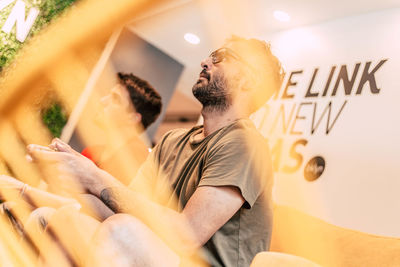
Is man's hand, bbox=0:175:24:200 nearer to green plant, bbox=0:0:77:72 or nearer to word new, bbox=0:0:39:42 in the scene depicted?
green plant, bbox=0:0:77:72

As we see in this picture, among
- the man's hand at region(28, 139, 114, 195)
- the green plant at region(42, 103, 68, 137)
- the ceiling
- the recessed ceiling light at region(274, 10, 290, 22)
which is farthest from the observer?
the green plant at region(42, 103, 68, 137)

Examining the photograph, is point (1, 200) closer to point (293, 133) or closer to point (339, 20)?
point (293, 133)

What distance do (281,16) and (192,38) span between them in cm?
170

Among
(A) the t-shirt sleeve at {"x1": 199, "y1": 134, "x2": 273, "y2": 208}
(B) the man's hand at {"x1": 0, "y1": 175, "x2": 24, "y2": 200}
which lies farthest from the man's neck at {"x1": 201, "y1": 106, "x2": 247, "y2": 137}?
(B) the man's hand at {"x1": 0, "y1": 175, "x2": 24, "y2": 200}

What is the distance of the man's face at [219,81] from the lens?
5.93 feet

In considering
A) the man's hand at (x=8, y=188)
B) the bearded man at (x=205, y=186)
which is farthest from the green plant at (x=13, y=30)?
the bearded man at (x=205, y=186)

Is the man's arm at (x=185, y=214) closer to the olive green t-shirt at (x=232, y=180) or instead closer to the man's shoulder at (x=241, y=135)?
the olive green t-shirt at (x=232, y=180)

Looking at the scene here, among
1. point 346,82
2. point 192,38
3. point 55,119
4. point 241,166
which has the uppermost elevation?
point 192,38

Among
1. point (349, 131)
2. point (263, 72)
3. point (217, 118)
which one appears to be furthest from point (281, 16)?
point (217, 118)

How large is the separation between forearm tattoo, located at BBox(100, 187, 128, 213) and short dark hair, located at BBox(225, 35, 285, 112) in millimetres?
816

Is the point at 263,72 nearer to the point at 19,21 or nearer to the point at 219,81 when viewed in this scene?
the point at 219,81

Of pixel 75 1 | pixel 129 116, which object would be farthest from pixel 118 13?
pixel 129 116

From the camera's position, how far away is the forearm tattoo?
1.24 metres

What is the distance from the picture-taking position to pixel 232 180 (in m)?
1.31
